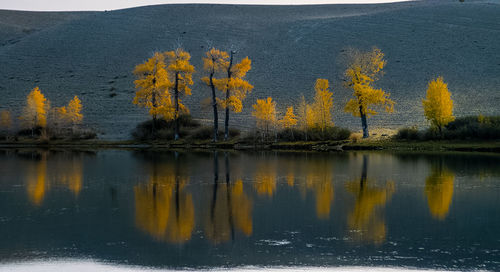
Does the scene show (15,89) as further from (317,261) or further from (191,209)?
(317,261)

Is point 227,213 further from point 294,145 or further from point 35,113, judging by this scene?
point 35,113

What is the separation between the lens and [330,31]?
276 ft

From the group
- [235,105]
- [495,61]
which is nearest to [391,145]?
[235,105]

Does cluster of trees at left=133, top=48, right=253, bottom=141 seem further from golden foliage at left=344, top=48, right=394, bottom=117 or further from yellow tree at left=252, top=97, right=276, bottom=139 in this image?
golden foliage at left=344, top=48, right=394, bottom=117

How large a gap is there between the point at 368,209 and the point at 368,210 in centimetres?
15

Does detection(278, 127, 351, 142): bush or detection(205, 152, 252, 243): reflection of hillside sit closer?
detection(205, 152, 252, 243): reflection of hillside

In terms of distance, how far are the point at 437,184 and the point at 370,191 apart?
9.94 ft

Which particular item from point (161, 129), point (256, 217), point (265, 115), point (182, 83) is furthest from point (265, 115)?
point (256, 217)

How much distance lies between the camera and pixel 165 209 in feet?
49.3

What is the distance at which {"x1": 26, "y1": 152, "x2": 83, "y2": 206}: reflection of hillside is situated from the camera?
59.9 ft

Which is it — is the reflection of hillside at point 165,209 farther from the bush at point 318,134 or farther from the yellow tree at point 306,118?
the bush at point 318,134

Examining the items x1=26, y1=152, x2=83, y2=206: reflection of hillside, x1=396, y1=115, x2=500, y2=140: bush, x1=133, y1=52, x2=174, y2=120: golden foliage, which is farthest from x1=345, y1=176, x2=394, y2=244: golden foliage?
x1=133, y1=52, x2=174, y2=120: golden foliage

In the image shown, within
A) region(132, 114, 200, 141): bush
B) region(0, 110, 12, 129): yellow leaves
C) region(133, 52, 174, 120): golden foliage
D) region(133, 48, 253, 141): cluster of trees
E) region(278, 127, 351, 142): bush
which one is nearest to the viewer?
region(278, 127, 351, 142): bush

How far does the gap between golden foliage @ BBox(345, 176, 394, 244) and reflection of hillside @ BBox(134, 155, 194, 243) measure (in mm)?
3801
